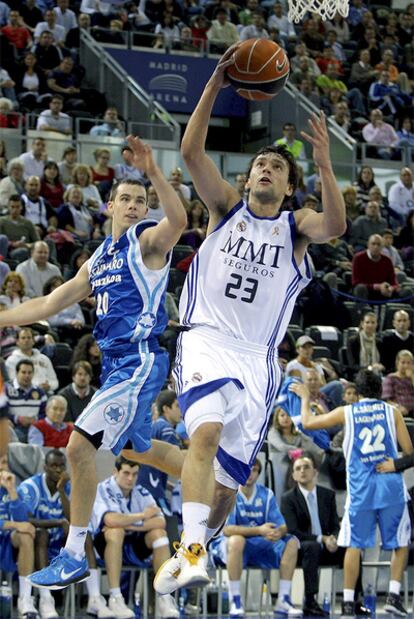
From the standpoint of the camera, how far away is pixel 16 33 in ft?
70.4

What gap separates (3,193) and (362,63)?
10.5 meters

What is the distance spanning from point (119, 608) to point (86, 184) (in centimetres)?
745

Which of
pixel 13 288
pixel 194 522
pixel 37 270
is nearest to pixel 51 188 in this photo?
pixel 37 270

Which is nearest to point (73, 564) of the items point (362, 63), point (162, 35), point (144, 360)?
point (144, 360)

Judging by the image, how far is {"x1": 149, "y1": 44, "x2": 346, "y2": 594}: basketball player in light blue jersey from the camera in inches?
294

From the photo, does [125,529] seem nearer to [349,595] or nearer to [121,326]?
[349,595]

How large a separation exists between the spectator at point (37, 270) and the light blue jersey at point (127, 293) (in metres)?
Answer: 7.16

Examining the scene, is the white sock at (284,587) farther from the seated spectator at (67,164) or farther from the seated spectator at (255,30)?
the seated spectator at (255,30)

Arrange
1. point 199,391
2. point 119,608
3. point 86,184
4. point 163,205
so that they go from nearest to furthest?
point 199,391, point 163,205, point 119,608, point 86,184

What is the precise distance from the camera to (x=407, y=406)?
16.1 meters

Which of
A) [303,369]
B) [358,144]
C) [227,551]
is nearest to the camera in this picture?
[227,551]

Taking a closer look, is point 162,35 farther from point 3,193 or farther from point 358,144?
point 3,193

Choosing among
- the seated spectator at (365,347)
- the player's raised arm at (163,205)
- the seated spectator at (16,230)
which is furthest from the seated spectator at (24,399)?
the player's raised arm at (163,205)

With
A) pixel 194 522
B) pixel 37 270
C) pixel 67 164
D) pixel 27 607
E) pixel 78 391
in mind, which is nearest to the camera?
pixel 194 522
